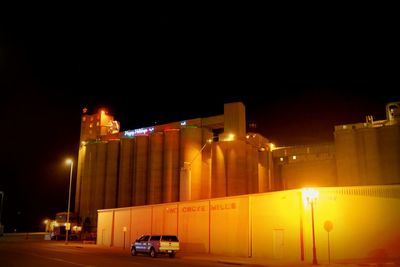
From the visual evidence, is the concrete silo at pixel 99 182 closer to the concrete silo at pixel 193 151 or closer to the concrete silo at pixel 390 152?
the concrete silo at pixel 193 151

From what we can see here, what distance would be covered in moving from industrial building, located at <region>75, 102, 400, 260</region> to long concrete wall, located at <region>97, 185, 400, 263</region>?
0.30 feet

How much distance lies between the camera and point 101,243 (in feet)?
206

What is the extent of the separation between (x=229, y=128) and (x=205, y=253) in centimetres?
4258

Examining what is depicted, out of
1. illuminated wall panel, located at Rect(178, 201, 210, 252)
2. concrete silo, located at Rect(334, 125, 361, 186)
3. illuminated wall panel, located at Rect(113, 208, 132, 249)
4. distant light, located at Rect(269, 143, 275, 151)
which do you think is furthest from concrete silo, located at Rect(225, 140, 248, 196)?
illuminated wall panel, located at Rect(178, 201, 210, 252)

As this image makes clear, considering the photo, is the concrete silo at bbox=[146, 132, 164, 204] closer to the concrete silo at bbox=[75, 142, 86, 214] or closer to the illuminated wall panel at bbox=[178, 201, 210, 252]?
the concrete silo at bbox=[75, 142, 86, 214]

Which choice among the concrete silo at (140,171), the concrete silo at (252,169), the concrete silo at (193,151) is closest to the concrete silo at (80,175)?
the concrete silo at (140,171)

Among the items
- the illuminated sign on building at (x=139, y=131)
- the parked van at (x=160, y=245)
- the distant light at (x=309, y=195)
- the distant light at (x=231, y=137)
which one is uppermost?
the illuminated sign on building at (x=139, y=131)

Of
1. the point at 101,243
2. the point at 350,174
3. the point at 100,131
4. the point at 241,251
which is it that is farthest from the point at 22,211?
the point at 241,251

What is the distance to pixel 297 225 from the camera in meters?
33.6

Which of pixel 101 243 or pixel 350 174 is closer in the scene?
pixel 101 243

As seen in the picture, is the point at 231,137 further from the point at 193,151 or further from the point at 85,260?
the point at 85,260

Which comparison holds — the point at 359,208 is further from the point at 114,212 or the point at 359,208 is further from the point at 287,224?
the point at 114,212

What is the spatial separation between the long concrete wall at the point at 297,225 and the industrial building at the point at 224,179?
0.09m

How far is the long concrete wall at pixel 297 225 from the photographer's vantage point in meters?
31.4
